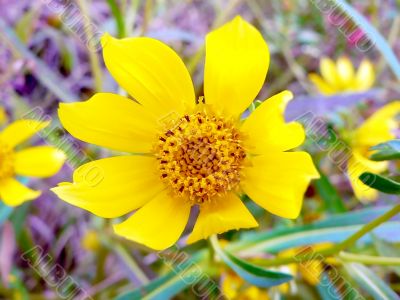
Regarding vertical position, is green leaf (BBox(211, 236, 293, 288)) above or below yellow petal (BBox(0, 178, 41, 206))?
below

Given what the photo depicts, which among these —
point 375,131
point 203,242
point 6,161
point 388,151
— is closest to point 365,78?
point 375,131

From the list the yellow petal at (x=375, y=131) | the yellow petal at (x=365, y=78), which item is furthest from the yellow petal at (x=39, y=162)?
the yellow petal at (x=365, y=78)

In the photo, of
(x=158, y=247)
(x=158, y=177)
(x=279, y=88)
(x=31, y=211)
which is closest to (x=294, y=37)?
(x=279, y=88)

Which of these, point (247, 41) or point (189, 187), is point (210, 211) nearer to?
point (189, 187)

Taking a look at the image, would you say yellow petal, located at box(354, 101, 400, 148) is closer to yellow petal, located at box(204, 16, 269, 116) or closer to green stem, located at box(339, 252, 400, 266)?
green stem, located at box(339, 252, 400, 266)

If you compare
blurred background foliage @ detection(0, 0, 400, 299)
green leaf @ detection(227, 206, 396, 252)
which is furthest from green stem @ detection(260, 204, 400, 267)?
green leaf @ detection(227, 206, 396, 252)

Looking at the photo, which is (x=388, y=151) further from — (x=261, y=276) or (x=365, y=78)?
(x=365, y=78)
